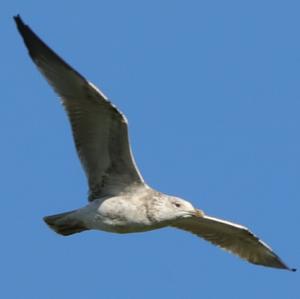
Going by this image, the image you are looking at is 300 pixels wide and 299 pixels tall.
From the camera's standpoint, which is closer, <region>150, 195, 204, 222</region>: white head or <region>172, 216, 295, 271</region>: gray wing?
<region>150, 195, 204, 222</region>: white head

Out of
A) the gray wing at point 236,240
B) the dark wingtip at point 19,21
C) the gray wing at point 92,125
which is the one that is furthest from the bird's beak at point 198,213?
the dark wingtip at point 19,21

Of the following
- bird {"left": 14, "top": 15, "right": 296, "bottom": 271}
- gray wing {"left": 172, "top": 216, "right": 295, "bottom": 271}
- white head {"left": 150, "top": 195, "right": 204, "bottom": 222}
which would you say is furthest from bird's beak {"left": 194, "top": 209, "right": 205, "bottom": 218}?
gray wing {"left": 172, "top": 216, "right": 295, "bottom": 271}

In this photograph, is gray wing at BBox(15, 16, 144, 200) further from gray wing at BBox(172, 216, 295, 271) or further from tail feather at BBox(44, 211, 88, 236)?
gray wing at BBox(172, 216, 295, 271)

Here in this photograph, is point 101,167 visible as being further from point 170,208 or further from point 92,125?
point 170,208

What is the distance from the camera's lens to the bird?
1394cm

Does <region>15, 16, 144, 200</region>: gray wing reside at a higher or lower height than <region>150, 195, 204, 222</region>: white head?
higher

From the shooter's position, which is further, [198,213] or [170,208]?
[198,213]

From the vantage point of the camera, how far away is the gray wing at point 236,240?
15.7m

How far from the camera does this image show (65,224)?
1467cm

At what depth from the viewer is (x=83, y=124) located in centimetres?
1424

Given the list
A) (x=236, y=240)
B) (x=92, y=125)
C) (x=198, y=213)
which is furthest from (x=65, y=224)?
(x=236, y=240)

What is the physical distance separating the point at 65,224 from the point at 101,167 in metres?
0.94

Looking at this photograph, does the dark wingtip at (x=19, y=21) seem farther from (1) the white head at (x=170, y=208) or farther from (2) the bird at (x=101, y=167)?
(1) the white head at (x=170, y=208)

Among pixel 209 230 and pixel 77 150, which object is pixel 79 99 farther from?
pixel 209 230
